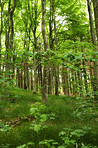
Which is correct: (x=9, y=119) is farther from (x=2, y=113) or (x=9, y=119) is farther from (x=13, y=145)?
(x=13, y=145)

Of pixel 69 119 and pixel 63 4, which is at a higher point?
pixel 63 4

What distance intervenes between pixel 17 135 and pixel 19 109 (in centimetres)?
280

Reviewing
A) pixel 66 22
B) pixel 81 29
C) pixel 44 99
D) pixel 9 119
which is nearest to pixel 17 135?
pixel 9 119

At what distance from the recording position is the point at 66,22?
15.1 meters

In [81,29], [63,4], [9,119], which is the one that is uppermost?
[63,4]

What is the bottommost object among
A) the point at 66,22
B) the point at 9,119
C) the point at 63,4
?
the point at 9,119

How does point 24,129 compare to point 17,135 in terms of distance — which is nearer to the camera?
point 17,135

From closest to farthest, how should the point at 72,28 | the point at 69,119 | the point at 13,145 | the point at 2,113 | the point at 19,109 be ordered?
the point at 13,145
the point at 69,119
the point at 2,113
the point at 19,109
the point at 72,28

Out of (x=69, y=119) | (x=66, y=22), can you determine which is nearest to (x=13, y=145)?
(x=69, y=119)

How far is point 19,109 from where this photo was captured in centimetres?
635

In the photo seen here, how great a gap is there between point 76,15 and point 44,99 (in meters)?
10.9

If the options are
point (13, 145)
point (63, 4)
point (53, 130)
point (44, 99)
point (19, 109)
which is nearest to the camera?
point (13, 145)

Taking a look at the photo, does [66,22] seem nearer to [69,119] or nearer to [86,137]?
[69,119]

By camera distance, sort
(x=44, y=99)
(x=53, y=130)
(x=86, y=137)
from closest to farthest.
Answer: (x=86, y=137) → (x=53, y=130) → (x=44, y=99)
